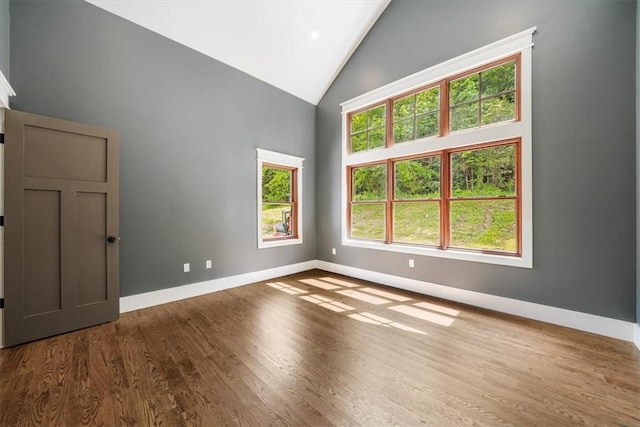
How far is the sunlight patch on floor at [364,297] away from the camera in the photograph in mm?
3471

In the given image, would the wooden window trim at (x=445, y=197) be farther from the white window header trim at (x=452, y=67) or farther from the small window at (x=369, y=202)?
the white window header trim at (x=452, y=67)

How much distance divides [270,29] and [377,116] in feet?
7.00

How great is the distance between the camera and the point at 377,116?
4477 mm

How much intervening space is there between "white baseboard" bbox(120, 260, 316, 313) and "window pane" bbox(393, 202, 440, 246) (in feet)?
6.96

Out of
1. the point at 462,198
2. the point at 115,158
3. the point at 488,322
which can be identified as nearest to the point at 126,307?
the point at 115,158

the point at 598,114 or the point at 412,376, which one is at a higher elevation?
the point at 598,114

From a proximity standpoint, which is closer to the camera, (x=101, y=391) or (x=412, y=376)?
(x=101, y=391)

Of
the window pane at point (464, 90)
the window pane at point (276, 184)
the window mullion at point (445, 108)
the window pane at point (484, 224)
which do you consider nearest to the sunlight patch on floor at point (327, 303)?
the window pane at point (484, 224)

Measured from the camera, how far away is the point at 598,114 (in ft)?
8.30

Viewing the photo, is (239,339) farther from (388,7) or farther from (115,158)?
(388,7)

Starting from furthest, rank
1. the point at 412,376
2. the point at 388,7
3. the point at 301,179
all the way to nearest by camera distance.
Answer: the point at 301,179, the point at 388,7, the point at 412,376

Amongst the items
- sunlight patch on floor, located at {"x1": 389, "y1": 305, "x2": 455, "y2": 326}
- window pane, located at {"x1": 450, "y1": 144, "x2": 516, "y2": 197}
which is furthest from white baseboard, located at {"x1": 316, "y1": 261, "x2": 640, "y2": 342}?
window pane, located at {"x1": 450, "y1": 144, "x2": 516, "y2": 197}

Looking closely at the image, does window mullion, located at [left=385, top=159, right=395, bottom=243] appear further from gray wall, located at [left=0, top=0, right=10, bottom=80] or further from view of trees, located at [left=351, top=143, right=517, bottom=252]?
gray wall, located at [left=0, top=0, right=10, bottom=80]

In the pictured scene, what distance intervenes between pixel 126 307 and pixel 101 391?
5.36ft
